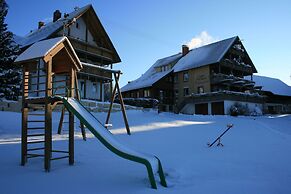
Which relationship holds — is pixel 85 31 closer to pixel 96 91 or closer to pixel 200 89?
pixel 96 91

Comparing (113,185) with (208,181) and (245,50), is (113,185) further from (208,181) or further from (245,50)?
(245,50)

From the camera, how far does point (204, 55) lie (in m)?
43.4

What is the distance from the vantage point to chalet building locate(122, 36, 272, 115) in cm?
3931

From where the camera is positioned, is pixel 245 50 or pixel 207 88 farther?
pixel 245 50

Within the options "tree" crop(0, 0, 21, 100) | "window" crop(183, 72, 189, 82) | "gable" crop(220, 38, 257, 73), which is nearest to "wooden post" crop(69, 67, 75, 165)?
"tree" crop(0, 0, 21, 100)

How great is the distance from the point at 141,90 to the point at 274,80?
2974cm

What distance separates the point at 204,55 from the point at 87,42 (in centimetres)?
1972

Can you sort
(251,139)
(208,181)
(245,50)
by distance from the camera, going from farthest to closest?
(245,50)
(251,139)
(208,181)

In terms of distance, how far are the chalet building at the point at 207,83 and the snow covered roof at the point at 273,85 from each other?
6960 mm

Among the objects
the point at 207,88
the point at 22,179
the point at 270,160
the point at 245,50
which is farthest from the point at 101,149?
the point at 245,50

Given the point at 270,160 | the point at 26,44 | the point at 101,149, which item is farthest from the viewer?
the point at 26,44

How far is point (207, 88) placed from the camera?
40656mm

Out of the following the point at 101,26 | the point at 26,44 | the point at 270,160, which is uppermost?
the point at 101,26

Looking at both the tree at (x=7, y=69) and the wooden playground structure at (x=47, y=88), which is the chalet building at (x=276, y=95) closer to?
the tree at (x=7, y=69)
